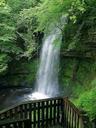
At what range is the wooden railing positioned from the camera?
6863 millimetres

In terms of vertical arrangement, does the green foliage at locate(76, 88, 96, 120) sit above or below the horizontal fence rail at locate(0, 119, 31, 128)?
below

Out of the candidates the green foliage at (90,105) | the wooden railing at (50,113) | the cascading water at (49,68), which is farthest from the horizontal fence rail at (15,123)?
the cascading water at (49,68)

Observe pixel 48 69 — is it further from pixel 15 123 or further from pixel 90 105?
pixel 15 123

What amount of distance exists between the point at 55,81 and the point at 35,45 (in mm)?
2257

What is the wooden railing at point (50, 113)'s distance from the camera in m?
6.86

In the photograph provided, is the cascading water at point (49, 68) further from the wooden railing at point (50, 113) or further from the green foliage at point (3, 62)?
the wooden railing at point (50, 113)

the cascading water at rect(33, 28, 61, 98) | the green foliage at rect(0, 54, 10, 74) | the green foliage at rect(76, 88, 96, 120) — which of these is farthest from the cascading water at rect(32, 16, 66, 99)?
the green foliage at rect(76, 88, 96, 120)

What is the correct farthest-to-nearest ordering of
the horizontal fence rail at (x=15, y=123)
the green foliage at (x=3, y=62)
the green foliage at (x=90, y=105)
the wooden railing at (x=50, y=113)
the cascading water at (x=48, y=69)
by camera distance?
the cascading water at (x=48, y=69) < the green foliage at (x=3, y=62) < the wooden railing at (x=50, y=113) < the green foliage at (x=90, y=105) < the horizontal fence rail at (x=15, y=123)

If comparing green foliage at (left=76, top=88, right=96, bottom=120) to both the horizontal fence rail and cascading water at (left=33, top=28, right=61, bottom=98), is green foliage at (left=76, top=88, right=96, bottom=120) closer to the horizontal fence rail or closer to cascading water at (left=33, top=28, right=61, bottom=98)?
the horizontal fence rail

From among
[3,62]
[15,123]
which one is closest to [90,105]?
[15,123]

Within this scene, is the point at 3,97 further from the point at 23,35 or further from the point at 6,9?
the point at 6,9

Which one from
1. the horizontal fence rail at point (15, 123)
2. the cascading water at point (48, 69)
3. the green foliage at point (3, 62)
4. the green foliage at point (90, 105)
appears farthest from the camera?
the cascading water at point (48, 69)

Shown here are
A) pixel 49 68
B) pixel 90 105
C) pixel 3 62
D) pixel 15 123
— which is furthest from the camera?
pixel 49 68

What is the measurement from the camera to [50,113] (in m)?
7.40
